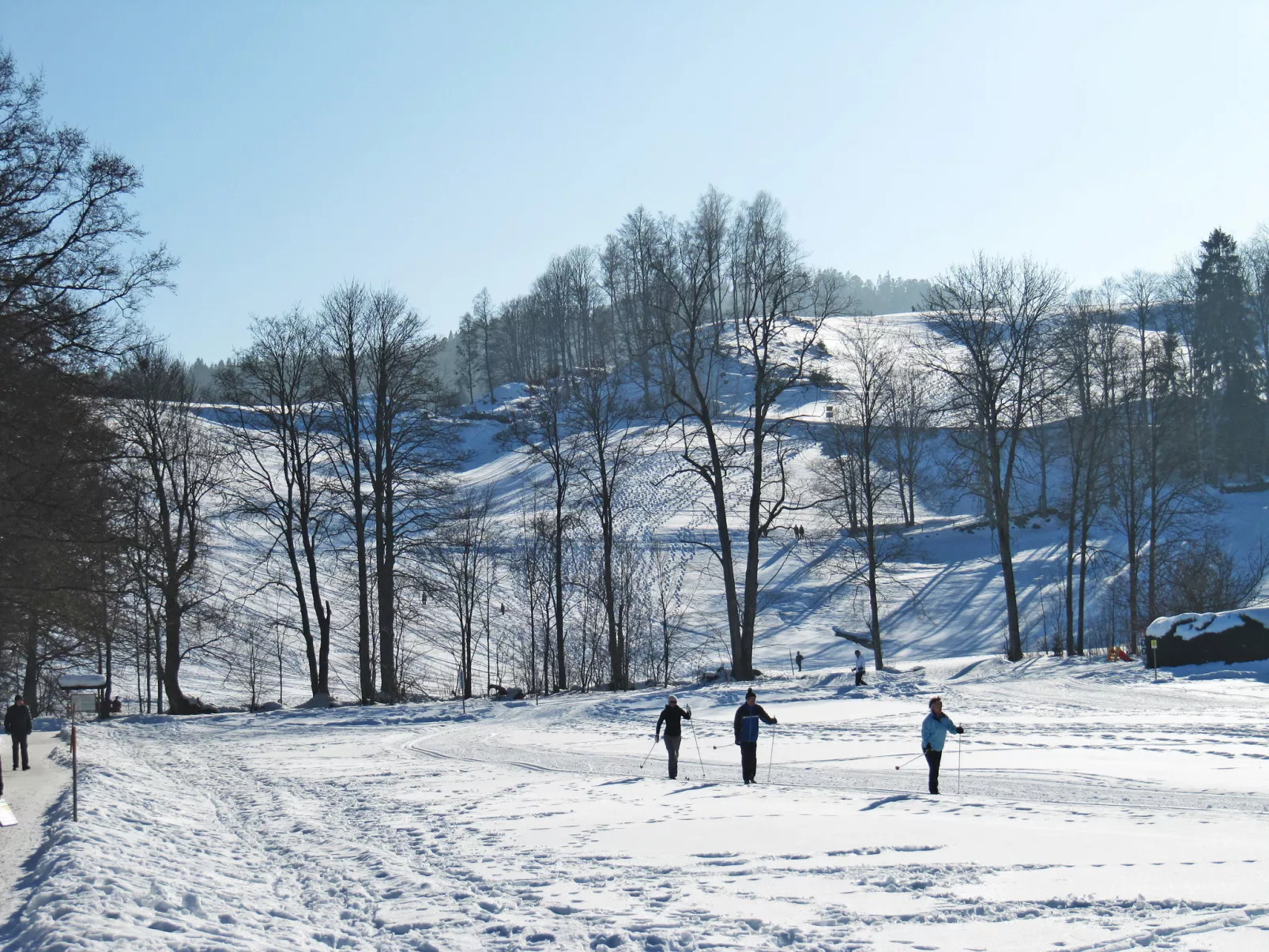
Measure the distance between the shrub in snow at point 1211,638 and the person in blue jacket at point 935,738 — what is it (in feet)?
63.2

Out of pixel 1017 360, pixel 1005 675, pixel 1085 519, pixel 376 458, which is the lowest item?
pixel 1005 675

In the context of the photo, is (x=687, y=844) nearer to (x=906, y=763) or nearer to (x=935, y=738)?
(x=935, y=738)

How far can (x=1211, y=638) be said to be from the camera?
104ft

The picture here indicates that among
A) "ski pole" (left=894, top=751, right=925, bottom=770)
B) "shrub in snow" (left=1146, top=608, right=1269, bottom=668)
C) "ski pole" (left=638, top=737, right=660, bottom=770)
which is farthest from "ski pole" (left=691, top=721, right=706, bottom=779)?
"shrub in snow" (left=1146, top=608, right=1269, bottom=668)

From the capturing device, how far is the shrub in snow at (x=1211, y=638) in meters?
31.1

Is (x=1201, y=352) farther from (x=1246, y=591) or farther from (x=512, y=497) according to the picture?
(x=512, y=497)

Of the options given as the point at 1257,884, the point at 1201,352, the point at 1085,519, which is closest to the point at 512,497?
the point at 1085,519

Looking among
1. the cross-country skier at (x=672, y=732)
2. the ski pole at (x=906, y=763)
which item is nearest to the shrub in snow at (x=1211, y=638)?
the ski pole at (x=906, y=763)

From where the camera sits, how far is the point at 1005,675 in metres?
31.9

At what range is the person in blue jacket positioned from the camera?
47.5 ft

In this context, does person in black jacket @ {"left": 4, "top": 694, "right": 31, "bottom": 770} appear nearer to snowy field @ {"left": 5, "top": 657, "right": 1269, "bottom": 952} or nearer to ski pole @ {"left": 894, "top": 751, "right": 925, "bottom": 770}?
snowy field @ {"left": 5, "top": 657, "right": 1269, "bottom": 952}

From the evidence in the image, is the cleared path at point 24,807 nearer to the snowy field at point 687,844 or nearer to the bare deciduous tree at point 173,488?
the snowy field at point 687,844

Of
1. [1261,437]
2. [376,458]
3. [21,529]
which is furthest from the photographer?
[1261,437]

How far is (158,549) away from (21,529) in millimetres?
13136
